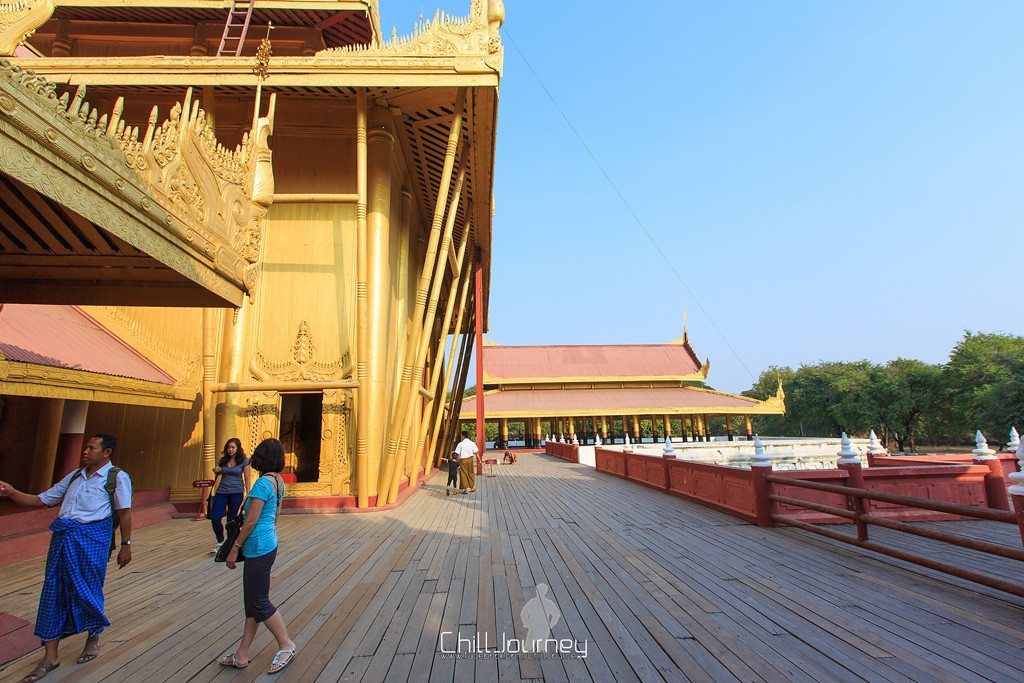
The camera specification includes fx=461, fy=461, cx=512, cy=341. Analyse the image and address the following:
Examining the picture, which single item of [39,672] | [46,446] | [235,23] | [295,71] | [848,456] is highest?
[235,23]

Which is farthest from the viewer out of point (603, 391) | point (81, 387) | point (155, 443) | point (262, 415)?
point (603, 391)

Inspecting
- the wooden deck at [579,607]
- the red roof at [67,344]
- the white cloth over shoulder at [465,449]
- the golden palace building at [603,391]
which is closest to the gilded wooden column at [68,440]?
the red roof at [67,344]

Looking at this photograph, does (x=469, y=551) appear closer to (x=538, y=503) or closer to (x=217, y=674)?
(x=217, y=674)

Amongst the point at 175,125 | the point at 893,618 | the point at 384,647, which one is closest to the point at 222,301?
the point at 175,125

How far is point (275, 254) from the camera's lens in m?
9.49

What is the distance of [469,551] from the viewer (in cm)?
575

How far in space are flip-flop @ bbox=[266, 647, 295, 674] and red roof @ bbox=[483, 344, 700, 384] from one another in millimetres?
28719

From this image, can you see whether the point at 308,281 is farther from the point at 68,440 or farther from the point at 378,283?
the point at 68,440

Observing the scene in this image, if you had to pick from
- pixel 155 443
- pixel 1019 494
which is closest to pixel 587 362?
pixel 155 443

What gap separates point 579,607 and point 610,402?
26739 millimetres

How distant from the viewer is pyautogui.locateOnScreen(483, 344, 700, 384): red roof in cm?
3259

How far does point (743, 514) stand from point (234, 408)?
916 centimetres

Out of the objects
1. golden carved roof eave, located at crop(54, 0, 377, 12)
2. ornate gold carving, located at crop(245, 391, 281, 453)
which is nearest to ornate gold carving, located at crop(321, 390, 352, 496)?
ornate gold carving, located at crop(245, 391, 281, 453)

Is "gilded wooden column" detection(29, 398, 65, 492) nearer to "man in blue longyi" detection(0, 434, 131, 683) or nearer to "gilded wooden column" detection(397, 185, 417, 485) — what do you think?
"man in blue longyi" detection(0, 434, 131, 683)
